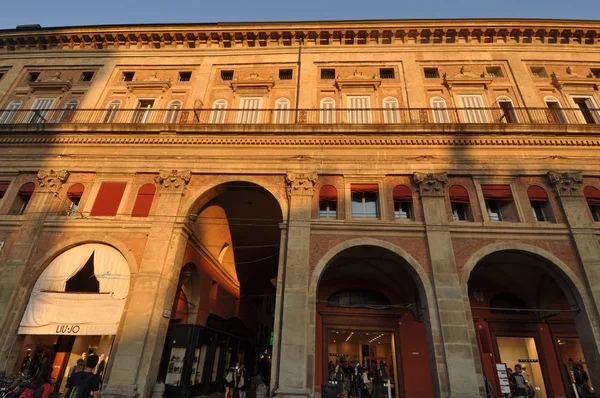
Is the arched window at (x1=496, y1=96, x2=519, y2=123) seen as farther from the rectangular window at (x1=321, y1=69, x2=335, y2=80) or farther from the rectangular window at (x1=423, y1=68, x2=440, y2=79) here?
the rectangular window at (x1=321, y1=69, x2=335, y2=80)

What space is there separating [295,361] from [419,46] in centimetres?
1803

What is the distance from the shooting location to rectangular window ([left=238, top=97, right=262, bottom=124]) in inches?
696

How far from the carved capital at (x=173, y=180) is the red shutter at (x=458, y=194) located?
1183 cm

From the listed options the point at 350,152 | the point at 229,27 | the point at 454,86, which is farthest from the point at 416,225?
the point at 229,27

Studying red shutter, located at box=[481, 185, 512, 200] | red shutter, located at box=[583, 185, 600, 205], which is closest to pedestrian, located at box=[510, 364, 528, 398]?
red shutter, located at box=[481, 185, 512, 200]

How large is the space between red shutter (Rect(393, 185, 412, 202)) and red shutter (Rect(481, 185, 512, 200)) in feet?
10.7

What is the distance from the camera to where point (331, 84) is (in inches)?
740

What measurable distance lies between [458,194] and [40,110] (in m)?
21.9

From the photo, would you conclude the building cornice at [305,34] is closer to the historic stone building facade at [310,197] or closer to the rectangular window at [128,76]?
the historic stone building facade at [310,197]

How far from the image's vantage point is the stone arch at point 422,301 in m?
11.8

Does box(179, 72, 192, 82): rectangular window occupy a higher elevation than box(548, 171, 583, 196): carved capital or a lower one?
higher

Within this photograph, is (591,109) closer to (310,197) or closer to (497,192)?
(497,192)

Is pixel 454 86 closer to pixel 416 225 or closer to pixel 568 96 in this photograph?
pixel 568 96

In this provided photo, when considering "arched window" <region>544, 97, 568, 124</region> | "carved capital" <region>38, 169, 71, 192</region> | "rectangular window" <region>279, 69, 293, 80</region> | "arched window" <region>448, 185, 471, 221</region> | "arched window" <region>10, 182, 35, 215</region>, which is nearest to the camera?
"arched window" <region>448, 185, 471, 221</region>
